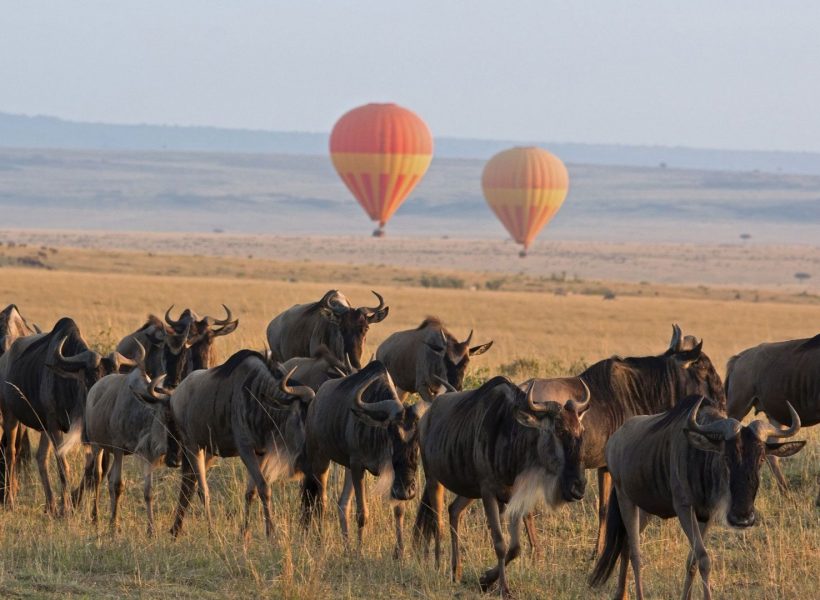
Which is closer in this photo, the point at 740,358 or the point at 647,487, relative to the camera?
the point at 647,487

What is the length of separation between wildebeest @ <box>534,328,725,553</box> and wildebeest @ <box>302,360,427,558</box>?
120 centimetres

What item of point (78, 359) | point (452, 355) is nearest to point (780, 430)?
point (452, 355)

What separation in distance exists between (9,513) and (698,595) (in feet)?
18.4

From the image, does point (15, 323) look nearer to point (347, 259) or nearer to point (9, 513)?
point (9, 513)

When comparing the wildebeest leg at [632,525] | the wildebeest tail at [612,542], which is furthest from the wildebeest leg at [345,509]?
the wildebeest leg at [632,525]

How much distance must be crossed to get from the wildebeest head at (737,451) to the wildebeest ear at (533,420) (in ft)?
3.18

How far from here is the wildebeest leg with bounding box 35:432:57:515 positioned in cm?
1173

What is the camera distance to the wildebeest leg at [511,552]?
9.00 metres

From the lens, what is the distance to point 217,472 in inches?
515

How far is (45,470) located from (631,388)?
500 cm

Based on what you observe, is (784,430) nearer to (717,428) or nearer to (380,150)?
(717,428)

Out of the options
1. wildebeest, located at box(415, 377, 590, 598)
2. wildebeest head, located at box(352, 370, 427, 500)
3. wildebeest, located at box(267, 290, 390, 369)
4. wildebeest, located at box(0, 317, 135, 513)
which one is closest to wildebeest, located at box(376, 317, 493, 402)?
wildebeest, located at box(267, 290, 390, 369)

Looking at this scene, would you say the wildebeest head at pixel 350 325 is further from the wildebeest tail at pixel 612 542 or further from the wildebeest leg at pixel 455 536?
the wildebeest tail at pixel 612 542

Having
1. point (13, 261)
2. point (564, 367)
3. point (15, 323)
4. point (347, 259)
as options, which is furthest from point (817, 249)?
point (15, 323)
